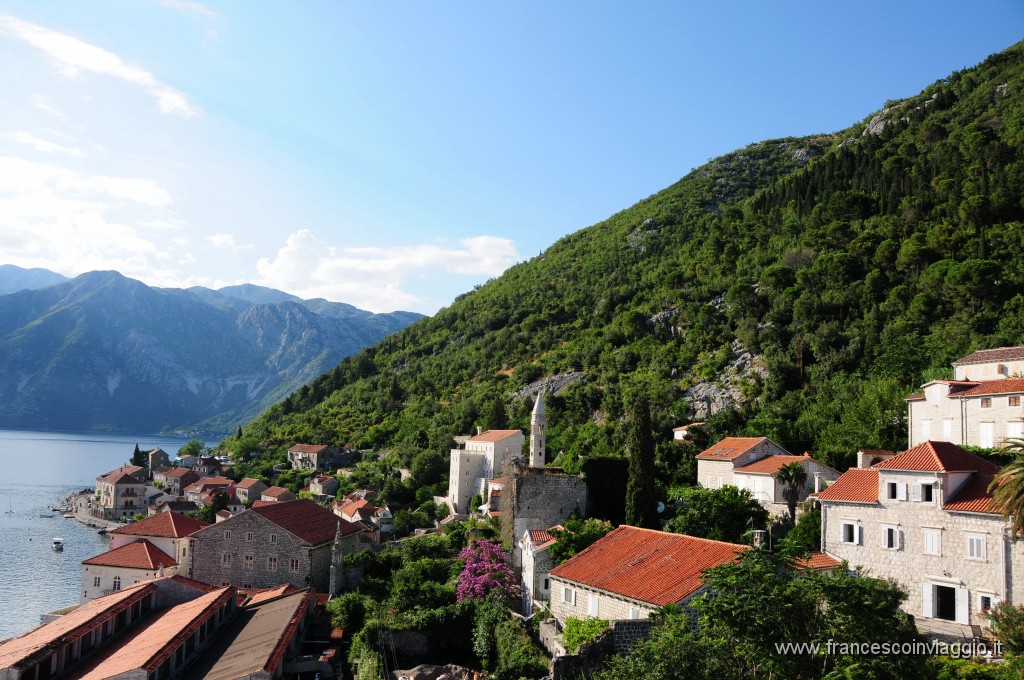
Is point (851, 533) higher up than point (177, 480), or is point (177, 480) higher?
point (851, 533)

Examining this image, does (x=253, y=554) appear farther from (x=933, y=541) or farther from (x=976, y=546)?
(x=976, y=546)

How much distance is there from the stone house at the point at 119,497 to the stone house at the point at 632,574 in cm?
7547

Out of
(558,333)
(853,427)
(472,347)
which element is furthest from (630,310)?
(853,427)

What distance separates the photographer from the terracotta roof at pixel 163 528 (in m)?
46.2

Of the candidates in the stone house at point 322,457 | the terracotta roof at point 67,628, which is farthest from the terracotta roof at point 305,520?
the stone house at point 322,457

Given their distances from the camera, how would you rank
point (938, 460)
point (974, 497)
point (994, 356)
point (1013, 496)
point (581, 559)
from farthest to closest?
point (994, 356) < point (581, 559) < point (938, 460) < point (974, 497) < point (1013, 496)

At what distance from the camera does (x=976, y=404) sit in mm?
34062

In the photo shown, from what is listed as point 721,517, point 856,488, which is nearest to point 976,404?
point 856,488

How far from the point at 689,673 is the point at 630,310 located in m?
69.9

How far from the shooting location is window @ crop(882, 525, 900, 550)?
2547 centimetres

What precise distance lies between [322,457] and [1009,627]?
79062 millimetres

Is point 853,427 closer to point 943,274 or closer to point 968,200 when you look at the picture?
point 943,274

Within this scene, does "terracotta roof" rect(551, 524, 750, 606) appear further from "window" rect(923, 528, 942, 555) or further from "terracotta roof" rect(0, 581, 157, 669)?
"terracotta roof" rect(0, 581, 157, 669)

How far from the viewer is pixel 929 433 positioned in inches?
1427
